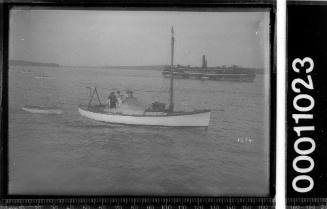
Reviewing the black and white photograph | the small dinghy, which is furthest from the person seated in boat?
the small dinghy

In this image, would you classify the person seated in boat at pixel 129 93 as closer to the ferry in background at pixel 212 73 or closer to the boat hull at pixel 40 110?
the ferry in background at pixel 212 73

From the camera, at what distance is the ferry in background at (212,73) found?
47.2 inches

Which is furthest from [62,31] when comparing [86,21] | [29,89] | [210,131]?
[210,131]

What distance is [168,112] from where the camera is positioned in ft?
3.93

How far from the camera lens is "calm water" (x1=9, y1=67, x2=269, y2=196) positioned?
1.20m

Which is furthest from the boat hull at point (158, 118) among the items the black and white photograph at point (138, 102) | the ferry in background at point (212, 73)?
the ferry in background at point (212, 73)

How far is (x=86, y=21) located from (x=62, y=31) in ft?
0.27

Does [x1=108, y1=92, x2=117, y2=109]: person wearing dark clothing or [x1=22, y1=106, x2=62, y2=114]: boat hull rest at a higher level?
[x1=108, y1=92, x2=117, y2=109]: person wearing dark clothing

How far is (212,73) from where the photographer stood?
1201 millimetres

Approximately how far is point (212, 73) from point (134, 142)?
33 centimetres

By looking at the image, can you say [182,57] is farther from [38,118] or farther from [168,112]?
[38,118]

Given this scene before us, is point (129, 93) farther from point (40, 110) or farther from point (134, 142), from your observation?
point (40, 110)

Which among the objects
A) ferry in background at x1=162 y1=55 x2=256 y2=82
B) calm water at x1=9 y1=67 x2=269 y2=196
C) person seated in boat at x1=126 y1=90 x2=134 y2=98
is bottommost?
calm water at x1=9 y1=67 x2=269 y2=196

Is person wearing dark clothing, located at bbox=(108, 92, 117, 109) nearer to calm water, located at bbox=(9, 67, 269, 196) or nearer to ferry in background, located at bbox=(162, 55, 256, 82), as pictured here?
calm water, located at bbox=(9, 67, 269, 196)
